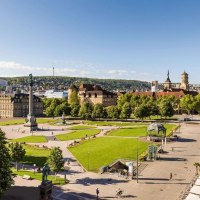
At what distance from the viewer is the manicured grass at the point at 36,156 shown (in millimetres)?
70688

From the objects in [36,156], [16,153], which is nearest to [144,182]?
[16,153]

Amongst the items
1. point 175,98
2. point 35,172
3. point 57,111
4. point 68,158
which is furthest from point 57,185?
point 175,98

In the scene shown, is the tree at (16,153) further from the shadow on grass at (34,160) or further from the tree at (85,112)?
the tree at (85,112)

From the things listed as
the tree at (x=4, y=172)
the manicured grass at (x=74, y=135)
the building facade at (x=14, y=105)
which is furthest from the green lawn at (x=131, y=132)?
the building facade at (x=14, y=105)

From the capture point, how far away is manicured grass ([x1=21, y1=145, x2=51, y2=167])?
7069 centimetres

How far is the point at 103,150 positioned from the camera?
261 ft

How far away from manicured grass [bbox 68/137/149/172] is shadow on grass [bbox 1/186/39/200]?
15.5m

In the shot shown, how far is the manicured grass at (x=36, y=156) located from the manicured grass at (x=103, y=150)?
22.2ft

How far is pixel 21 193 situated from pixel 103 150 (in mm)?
32576

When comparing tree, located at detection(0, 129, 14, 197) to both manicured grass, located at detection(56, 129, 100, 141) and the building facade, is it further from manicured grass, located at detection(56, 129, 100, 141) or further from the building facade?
the building facade

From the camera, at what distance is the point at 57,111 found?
163250 mm

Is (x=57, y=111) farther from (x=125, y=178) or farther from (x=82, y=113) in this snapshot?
(x=125, y=178)

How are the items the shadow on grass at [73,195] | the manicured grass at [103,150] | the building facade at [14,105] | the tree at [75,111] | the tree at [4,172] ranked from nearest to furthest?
the tree at [4,172] < the shadow on grass at [73,195] < the manicured grass at [103,150] < the tree at [75,111] < the building facade at [14,105]

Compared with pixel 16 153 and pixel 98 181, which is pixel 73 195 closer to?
pixel 98 181
